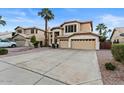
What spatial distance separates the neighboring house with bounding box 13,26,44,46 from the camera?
3092 cm

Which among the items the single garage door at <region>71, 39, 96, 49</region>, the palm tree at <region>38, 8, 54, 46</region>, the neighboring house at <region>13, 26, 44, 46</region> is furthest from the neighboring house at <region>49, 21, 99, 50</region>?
the neighboring house at <region>13, 26, 44, 46</region>

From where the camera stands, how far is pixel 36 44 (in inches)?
1115

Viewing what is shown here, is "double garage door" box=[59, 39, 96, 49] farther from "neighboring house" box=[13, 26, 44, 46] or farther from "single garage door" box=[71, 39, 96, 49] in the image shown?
"neighboring house" box=[13, 26, 44, 46]

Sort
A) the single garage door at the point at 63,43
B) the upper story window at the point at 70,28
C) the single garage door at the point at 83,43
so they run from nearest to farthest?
1. the single garage door at the point at 83,43
2. the single garage door at the point at 63,43
3. the upper story window at the point at 70,28

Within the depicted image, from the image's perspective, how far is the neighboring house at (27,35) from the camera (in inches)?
1217

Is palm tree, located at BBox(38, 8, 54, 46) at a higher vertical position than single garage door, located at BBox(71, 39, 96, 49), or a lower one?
higher

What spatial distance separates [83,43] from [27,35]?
1511 centimetres

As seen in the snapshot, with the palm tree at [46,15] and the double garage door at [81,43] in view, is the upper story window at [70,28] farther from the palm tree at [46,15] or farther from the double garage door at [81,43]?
the palm tree at [46,15]

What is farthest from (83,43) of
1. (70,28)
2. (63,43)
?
(70,28)

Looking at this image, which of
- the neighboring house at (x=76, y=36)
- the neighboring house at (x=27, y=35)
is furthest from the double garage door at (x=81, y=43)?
the neighboring house at (x=27, y=35)

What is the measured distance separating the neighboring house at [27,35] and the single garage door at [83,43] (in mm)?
10430

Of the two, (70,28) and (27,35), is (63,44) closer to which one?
(70,28)

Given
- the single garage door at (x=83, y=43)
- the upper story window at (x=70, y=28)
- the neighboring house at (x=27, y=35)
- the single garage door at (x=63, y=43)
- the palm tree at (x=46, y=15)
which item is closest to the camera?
the single garage door at (x=83, y=43)
